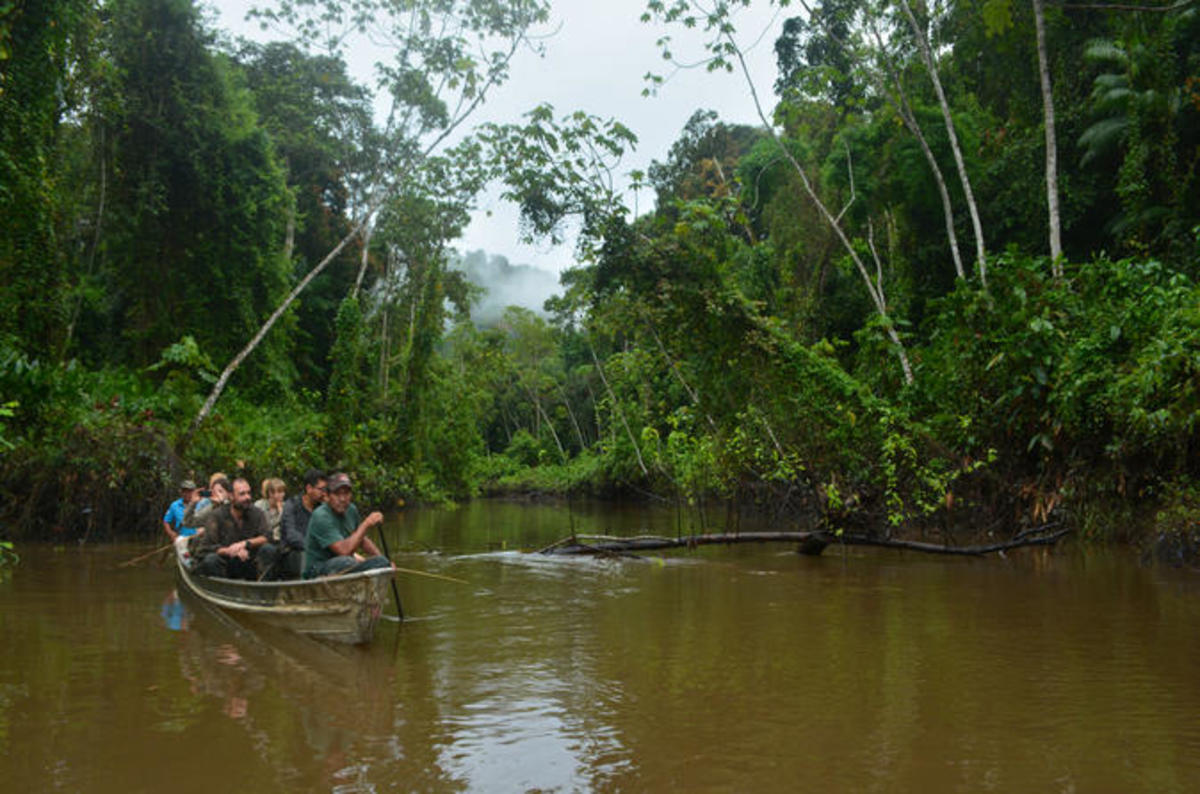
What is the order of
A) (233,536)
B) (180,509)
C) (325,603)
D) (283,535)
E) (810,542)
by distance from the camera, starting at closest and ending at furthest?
(325,603) → (283,535) → (233,536) → (180,509) → (810,542)

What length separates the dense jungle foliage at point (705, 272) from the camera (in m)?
13.0

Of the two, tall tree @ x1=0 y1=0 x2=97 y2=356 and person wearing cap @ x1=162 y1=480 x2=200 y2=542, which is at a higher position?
tall tree @ x1=0 y1=0 x2=97 y2=356

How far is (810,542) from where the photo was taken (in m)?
13.3

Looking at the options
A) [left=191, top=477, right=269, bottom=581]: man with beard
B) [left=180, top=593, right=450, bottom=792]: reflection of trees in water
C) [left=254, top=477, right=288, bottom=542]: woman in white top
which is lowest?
[left=180, top=593, right=450, bottom=792]: reflection of trees in water

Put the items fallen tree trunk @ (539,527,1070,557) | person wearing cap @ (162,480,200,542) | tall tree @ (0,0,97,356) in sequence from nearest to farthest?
1. fallen tree trunk @ (539,527,1070,557)
2. person wearing cap @ (162,480,200,542)
3. tall tree @ (0,0,97,356)

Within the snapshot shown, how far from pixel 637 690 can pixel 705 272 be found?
10221mm

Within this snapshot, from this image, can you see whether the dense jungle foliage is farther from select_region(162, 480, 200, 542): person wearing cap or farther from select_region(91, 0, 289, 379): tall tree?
select_region(162, 480, 200, 542): person wearing cap

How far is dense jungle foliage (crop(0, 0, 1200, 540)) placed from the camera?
1295 cm

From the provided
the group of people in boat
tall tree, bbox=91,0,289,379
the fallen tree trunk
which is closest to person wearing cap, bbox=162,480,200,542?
the group of people in boat

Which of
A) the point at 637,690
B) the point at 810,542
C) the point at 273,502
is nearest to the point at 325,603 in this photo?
the point at 637,690

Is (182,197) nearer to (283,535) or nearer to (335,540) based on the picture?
(283,535)

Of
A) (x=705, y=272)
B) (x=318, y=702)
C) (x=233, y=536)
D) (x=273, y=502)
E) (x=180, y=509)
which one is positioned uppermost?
(x=705, y=272)

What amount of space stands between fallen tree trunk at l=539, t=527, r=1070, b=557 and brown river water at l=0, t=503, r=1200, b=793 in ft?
2.16

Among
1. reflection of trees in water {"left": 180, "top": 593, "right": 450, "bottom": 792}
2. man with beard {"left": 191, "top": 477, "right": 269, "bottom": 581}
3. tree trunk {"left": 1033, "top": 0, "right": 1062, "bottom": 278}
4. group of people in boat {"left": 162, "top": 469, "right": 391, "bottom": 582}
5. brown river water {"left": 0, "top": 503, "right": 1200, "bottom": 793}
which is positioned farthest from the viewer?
tree trunk {"left": 1033, "top": 0, "right": 1062, "bottom": 278}
